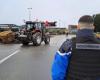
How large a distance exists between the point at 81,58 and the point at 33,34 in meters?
28.2

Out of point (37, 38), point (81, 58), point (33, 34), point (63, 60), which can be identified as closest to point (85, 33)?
point (81, 58)

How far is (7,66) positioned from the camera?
16.0 metres

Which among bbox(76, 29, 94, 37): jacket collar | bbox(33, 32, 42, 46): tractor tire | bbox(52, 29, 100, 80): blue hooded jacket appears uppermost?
bbox(76, 29, 94, 37): jacket collar

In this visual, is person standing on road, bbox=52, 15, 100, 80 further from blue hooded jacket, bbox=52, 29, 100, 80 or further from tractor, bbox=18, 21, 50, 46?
tractor, bbox=18, 21, 50, 46

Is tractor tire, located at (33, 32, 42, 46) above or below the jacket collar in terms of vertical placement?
below

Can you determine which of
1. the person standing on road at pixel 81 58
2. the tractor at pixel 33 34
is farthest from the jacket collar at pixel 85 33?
the tractor at pixel 33 34

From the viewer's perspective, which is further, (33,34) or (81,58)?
(33,34)

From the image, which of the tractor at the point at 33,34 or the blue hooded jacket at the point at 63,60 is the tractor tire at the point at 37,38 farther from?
the blue hooded jacket at the point at 63,60

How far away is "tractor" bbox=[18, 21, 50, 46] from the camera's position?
32.2m

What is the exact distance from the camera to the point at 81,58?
4543mm

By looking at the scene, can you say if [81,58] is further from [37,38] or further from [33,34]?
[33,34]

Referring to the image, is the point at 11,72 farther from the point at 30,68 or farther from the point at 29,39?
the point at 29,39

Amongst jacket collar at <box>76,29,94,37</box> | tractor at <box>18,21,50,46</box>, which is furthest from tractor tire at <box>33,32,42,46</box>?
jacket collar at <box>76,29,94,37</box>

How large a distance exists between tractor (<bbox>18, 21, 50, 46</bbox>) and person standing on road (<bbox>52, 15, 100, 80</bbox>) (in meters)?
27.0
